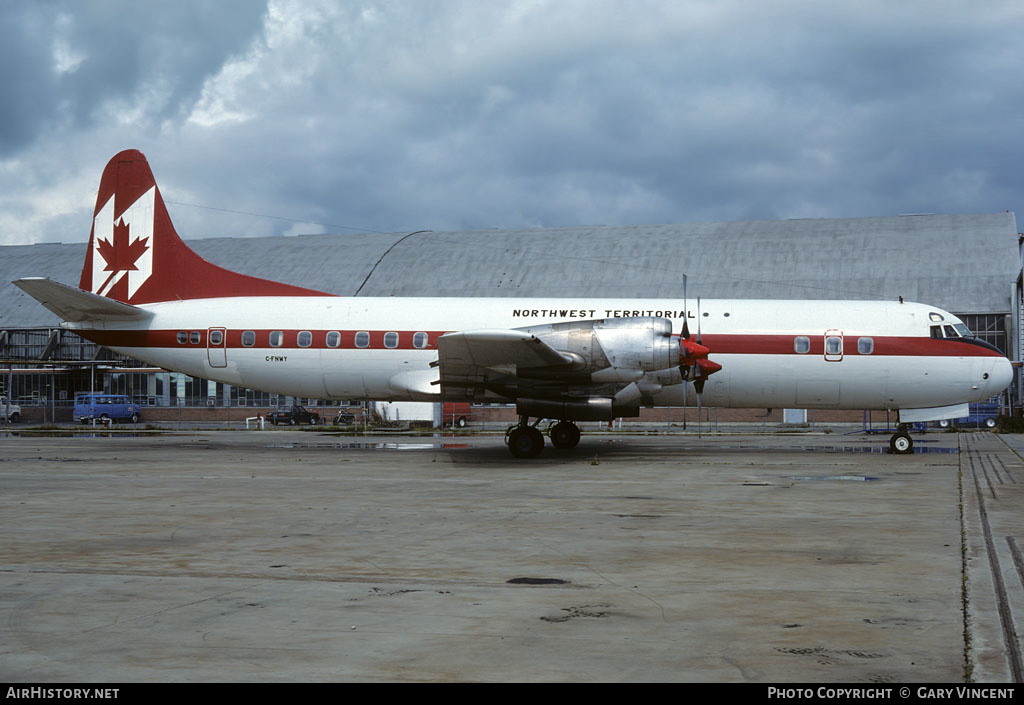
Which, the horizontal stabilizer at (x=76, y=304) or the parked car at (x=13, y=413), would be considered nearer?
the horizontal stabilizer at (x=76, y=304)

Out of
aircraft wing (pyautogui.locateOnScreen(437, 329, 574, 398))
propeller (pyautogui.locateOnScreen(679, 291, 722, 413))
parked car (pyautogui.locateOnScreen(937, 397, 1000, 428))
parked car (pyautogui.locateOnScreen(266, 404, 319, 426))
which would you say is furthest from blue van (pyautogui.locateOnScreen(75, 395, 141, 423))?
parked car (pyautogui.locateOnScreen(937, 397, 1000, 428))

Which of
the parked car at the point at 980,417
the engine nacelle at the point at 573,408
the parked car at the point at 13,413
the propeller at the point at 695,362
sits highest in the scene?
the propeller at the point at 695,362

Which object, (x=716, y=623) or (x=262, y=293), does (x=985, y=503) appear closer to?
(x=716, y=623)

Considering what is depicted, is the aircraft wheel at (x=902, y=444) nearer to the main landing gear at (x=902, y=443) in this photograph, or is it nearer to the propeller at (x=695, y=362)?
the main landing gear at (x=902, y=443)

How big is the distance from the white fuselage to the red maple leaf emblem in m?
2.43

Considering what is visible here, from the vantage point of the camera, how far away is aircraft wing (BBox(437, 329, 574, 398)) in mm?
21422

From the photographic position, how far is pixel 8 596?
26.4ft

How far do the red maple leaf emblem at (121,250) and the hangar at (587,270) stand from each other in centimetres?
3491

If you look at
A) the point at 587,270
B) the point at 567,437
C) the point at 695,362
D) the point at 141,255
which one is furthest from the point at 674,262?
the point at 141,255

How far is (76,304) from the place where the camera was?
26.5 meters

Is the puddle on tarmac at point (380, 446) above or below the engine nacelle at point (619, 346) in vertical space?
below

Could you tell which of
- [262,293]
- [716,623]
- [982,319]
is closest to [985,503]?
[716,623]

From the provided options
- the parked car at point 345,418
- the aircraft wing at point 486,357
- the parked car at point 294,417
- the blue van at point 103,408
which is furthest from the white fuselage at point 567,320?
the blue van at point 103,408

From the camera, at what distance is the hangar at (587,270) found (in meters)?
58.4
